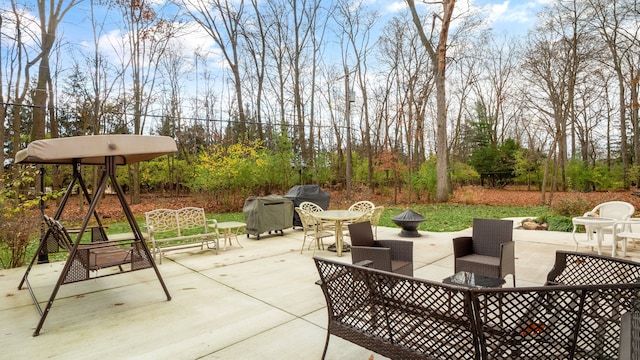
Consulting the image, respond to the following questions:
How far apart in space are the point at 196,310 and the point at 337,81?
18298 mm

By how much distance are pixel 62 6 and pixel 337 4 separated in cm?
1294

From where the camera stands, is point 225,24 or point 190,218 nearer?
point 190,218

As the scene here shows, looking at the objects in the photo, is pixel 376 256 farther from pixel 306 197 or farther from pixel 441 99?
pixel 441 99

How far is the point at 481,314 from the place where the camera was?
1824mm

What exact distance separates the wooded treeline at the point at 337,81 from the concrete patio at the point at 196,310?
6.51m

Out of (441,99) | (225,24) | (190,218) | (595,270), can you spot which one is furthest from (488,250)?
(225,24)

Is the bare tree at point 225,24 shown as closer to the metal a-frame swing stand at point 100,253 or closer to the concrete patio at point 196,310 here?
the concrete patio at point 196,310

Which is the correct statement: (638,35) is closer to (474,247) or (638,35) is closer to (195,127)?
(474,247)

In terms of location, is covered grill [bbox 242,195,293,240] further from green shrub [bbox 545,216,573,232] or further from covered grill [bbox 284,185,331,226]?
green shrub [bbox 545,216,573,232]

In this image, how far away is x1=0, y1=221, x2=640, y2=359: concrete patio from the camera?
8.22ft

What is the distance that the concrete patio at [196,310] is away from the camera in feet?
8.22

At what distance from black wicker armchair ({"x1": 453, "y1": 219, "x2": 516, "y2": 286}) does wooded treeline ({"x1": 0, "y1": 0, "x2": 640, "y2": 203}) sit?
26.2 feet

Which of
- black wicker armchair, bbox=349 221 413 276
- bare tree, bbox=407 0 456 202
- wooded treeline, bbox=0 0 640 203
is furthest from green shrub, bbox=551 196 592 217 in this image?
black wicker armchair, bbox=349 221 413 276

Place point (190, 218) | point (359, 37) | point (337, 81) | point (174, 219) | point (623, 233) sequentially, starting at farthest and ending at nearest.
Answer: point (337, 81), point (359, 37), point (174, 219), point (190, 218), point (623, 233)
